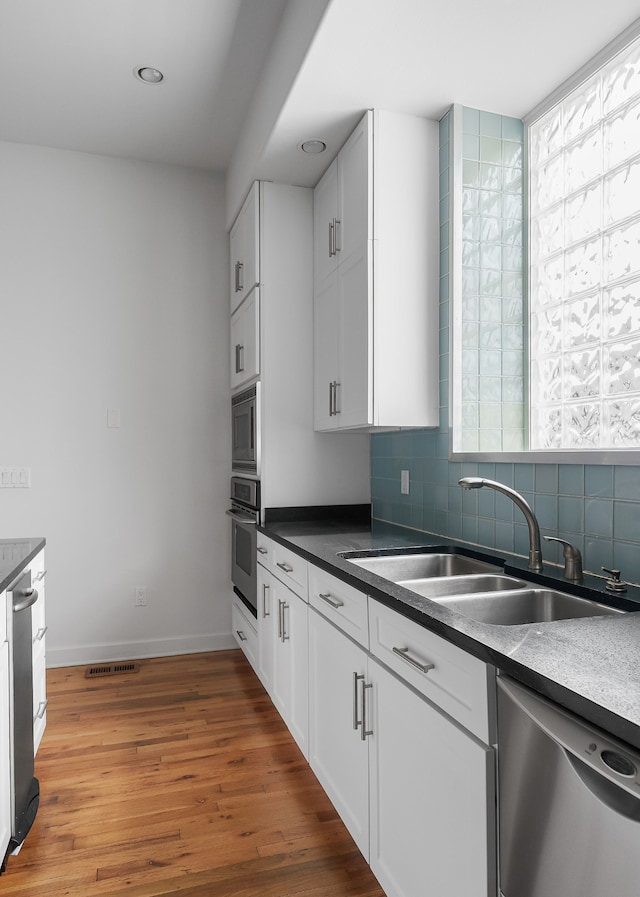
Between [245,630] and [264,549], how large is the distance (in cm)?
70

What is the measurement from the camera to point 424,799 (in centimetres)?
127

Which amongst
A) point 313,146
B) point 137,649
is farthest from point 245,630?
point 313,146

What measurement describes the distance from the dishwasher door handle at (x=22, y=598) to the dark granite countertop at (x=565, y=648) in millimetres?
941

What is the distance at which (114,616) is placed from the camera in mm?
3518

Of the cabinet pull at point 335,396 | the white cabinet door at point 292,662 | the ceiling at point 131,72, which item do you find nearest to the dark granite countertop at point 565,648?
the white cabinet door at point 292,662

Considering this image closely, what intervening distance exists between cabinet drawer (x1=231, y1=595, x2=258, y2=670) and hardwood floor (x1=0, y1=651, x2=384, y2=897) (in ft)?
0.63

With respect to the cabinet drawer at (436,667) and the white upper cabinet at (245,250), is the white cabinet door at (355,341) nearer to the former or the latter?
the white upper cabinet at (245,250)

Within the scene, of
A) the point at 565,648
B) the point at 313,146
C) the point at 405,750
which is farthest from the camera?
the point at 313,146

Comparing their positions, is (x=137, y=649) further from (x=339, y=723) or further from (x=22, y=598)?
(x=339, y=723)

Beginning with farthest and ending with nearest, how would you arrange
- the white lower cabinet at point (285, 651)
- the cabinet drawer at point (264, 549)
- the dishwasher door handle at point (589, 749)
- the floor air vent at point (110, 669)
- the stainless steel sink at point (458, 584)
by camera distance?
the floor air vent at point (110, 669) < the cabinet drawer at point (264, 549) < the white lower cabinet at point (285, 651) < the stainless steel sink at point (458, 584) < the dishwasher door handle at point (589, 749)

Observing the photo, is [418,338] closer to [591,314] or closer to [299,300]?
[591,314]

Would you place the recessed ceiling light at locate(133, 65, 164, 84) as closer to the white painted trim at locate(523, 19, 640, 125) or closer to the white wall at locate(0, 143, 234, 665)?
the white wall at locate(0, 143, 234, 665)

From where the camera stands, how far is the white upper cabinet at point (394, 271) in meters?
2.35

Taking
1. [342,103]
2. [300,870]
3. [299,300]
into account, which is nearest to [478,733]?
[300,870]
